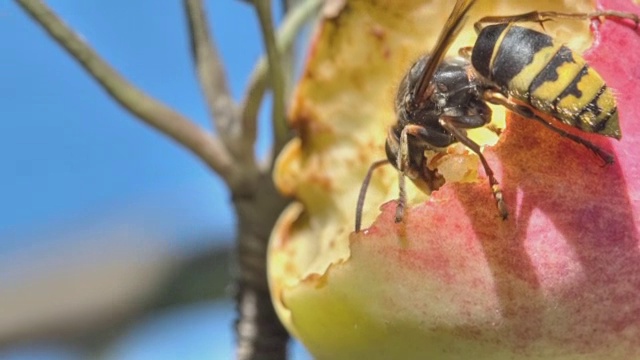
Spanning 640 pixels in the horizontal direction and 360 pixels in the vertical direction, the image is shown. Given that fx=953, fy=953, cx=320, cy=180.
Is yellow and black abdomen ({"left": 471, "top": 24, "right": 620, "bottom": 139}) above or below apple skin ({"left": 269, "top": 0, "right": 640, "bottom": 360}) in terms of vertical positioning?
above

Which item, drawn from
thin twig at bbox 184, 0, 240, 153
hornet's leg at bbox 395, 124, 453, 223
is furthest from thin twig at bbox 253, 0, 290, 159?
hornet's leg at bbox 395, 124, 453, 223

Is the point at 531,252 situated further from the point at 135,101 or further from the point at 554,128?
the point at 135,101

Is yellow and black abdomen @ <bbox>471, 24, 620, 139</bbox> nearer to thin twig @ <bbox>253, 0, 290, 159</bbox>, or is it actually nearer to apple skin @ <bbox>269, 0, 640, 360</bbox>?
apple skin @ <bbox>269, 0, 640, 360</bbox>

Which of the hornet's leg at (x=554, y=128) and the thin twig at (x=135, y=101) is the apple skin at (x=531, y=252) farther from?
the thin twig at (x=135, y=101)

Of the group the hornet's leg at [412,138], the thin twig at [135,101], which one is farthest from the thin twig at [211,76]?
the hornet's leg at [412,138]

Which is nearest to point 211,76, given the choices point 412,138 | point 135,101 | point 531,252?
point 135,101

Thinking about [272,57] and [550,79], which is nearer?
[550,79]
